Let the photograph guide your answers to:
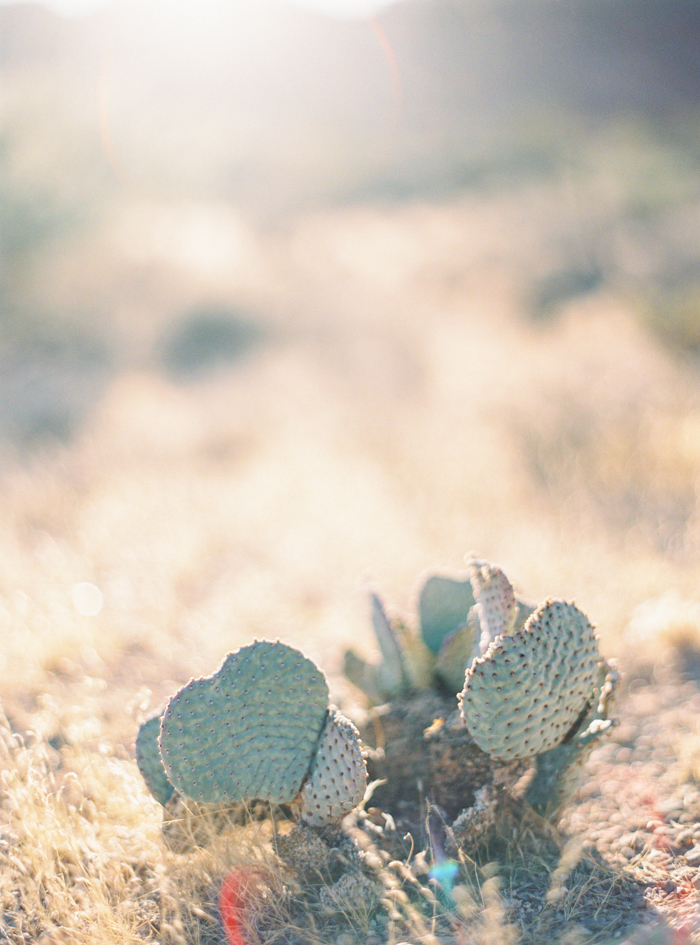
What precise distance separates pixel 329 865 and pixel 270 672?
68 cm

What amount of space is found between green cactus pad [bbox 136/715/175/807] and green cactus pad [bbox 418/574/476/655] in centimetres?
122

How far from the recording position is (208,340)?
11.6 metres

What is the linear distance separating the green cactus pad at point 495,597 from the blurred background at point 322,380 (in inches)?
32.8

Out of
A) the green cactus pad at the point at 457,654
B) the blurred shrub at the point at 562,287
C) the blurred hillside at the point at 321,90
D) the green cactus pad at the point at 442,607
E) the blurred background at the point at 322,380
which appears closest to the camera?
the green cactus pad at the point at 457,654

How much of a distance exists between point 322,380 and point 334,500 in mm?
3467

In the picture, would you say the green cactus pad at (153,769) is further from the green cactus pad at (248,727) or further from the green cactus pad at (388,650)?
the green cactus pad at (388,650)

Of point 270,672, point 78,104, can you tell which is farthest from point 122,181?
point 270,672

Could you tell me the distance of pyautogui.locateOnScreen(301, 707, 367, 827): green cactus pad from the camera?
2287 mm

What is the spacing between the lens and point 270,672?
7.76 feet

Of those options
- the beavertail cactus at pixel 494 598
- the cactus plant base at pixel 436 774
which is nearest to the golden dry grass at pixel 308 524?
the cactus plant base at pixel 436 774

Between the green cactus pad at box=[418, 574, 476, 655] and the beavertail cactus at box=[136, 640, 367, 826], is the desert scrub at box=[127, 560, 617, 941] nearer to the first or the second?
the beavertail cactus at box=[136, 640, 367, 826]

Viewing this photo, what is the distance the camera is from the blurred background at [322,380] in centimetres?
483

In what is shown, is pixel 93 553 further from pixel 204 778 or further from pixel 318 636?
pixel 204 778

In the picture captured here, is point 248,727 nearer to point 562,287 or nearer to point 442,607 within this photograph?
A: point 442,607
